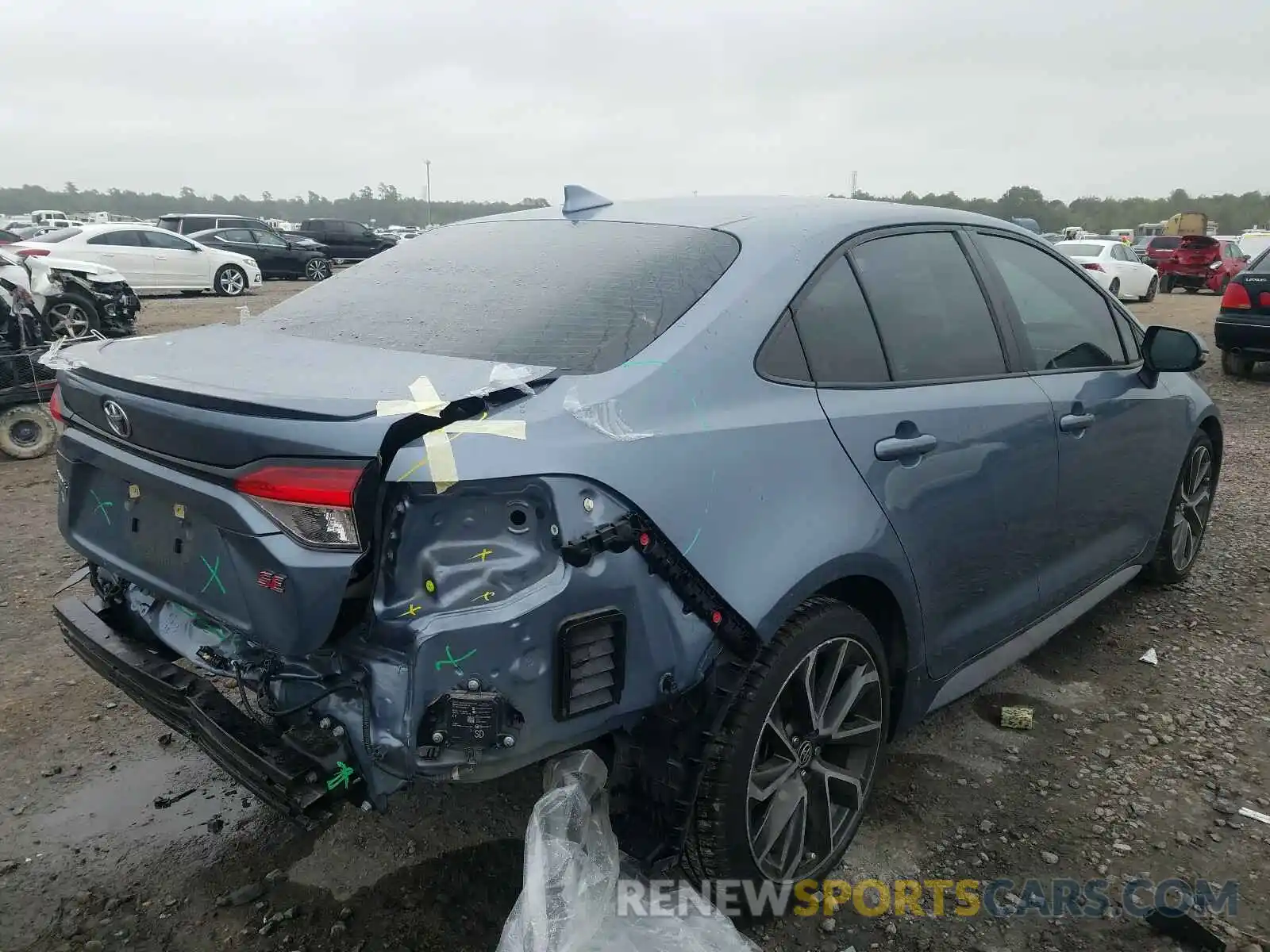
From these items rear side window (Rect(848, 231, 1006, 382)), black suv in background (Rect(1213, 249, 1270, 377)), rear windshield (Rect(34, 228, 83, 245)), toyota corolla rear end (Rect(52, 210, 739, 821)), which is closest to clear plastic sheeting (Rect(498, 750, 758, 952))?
toyota corolla rear end (Rect(52, 210, 739, 821))

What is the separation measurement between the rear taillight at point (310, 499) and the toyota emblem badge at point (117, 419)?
1.59 ft

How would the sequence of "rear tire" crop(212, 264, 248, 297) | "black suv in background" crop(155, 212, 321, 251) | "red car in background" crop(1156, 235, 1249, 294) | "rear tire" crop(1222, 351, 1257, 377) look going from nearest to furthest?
"rear tire" crop(1222, 351, 1257, 377), "rear tire" crop(212, 264, 248, 297), "black suv in background" crop(155, 212, 321, 251), "red car in background" crop(1156, 235, 1249, 294)

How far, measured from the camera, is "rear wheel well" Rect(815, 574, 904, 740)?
2.48 meters

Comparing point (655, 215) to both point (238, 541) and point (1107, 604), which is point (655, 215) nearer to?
point (238, 541)

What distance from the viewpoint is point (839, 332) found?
2518 mm

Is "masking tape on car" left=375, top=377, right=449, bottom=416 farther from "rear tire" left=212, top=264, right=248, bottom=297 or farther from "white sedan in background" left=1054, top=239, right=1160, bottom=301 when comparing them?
→ "rear tire" left=212, top=264, right=248, bottom=297

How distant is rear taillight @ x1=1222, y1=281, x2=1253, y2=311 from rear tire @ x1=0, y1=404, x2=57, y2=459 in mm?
11355

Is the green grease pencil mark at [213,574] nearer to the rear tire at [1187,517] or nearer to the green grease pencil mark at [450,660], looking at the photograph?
the green grease pencil mark at [450,660]

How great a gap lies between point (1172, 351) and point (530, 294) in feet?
8.75

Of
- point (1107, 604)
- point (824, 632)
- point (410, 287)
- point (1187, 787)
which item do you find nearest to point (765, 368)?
point (824, 632)

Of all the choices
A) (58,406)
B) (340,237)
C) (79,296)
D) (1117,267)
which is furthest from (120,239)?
(1117,267)

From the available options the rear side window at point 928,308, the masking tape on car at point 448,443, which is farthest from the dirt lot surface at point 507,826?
the rear side window at point 928,308

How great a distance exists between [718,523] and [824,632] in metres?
0.49

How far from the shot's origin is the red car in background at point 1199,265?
23.5m
